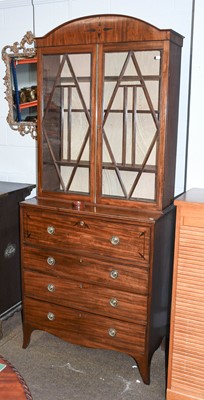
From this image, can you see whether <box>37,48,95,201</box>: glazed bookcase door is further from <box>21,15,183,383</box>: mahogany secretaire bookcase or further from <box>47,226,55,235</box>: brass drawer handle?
<box>47,226,55,235</box>: brass drawer handle

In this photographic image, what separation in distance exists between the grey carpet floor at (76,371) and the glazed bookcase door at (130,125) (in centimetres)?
101

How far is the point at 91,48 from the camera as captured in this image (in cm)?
237

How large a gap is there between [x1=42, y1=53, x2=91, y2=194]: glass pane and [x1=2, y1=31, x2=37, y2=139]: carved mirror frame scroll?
0.46 m

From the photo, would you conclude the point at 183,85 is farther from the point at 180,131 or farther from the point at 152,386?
the point at 152,386

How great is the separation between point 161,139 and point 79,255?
0.80 metres

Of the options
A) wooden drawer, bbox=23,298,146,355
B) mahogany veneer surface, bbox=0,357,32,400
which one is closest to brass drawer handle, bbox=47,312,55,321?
wooden drawer, bbox=23,298,146,355

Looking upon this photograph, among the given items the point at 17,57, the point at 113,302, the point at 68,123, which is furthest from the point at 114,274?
the point at 17,57

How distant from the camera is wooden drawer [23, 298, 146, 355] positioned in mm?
2383

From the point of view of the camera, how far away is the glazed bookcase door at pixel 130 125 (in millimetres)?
2311

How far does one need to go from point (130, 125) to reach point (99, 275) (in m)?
0.88

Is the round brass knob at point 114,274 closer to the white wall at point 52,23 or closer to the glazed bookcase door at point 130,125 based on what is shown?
the glazed bookcase door at point 130,125

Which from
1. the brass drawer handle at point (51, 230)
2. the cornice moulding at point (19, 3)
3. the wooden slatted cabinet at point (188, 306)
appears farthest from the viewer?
the cornice moulding at point (19, 3)

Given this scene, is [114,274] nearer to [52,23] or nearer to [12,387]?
[12,387]

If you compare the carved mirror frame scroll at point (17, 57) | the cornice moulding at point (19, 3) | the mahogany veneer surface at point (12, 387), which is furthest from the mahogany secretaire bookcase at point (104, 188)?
the mahogany veneer surface at point (12, 387)
